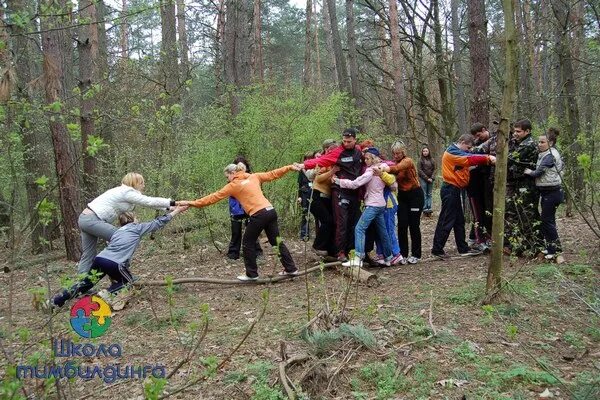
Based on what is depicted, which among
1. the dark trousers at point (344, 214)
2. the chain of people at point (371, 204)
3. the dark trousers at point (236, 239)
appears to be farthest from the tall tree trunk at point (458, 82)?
the dark trousers at point (236, 239)

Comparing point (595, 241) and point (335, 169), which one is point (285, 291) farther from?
point (595, 241)

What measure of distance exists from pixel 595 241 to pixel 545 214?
145 cm

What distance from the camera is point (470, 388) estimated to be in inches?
145

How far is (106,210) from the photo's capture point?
21.4ft

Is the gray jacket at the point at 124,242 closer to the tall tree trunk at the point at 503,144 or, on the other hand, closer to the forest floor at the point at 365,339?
the forest floor at the point at 365,339

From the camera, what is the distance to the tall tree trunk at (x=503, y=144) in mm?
4566

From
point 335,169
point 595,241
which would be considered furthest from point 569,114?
point 335,169

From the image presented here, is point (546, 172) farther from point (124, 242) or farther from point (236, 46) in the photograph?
point (236, 46)

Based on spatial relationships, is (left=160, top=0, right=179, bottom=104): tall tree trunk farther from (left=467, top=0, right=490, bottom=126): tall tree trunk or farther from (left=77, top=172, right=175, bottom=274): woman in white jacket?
(left=467, top=0, right=490, bottom=126): tall tree trunk

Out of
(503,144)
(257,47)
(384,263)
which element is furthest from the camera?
(257,47)

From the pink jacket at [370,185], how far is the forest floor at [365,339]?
106 centimetres

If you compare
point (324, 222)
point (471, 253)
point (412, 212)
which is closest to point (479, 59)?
point (412, 212)

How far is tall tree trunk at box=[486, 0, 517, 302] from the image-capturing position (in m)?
4.57

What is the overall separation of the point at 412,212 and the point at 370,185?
88 cm
